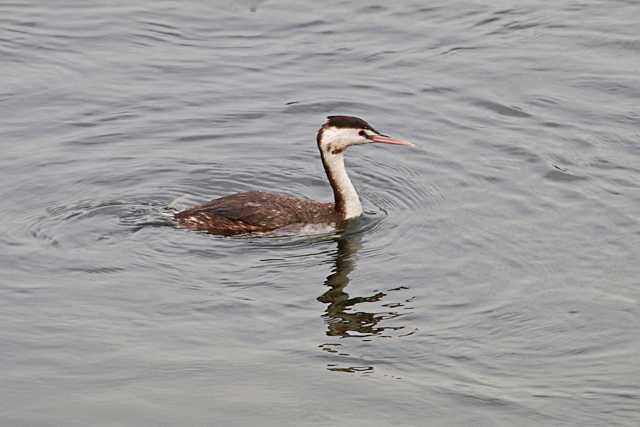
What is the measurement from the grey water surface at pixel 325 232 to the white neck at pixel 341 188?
21 centimetres

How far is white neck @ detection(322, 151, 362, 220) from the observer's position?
519 inches

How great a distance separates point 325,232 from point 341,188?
1.52ft

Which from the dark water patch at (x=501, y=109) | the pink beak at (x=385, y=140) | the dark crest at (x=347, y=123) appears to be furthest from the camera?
the dark water patch at (x=501, y=109)

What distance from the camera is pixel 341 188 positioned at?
521 inches

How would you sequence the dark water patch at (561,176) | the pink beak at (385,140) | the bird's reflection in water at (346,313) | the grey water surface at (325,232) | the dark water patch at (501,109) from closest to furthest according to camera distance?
1. the grey water surface at (325,232)
2. the bird's reflection in water at (346,313)
3. the pink beak at (385,140)
4. the dark water patch at (561,176)
5. the dark water patch at (501,109)

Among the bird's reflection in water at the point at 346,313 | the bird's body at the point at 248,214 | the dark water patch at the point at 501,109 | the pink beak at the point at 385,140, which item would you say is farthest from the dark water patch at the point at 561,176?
the bird's reflection in water at the point at 346,313

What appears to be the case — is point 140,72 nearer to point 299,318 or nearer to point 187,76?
point 187,76

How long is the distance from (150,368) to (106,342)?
0.65m

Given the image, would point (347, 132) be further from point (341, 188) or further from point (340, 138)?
point (341, 188)

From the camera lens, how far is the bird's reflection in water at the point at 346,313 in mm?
10477

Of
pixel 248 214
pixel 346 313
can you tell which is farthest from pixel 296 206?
pixel 346 313

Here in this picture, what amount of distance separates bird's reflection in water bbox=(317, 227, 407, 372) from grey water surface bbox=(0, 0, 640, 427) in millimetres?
26

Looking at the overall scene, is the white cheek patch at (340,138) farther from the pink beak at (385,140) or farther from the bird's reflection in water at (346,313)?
the bird's reflection in water at (346,313)

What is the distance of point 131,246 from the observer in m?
12.4
